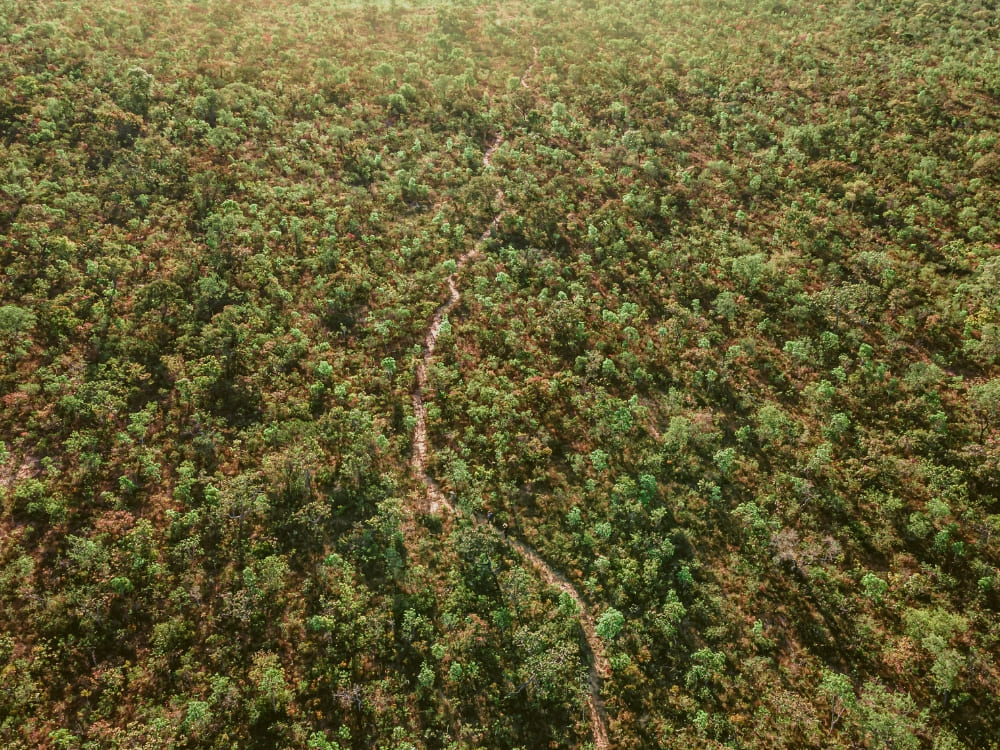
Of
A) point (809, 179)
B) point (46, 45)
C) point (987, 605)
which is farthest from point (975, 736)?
point (46, 45)

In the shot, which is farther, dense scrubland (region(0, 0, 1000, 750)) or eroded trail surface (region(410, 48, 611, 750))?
eroded trail surface (region(410, 48, 611, 750))

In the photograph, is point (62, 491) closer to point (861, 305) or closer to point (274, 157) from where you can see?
point (274, 157)

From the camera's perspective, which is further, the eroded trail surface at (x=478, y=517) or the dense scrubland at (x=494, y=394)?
the eroded trail surface at (x=478, y=517)

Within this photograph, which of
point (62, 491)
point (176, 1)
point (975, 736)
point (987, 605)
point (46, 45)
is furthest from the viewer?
point (176, 1)
